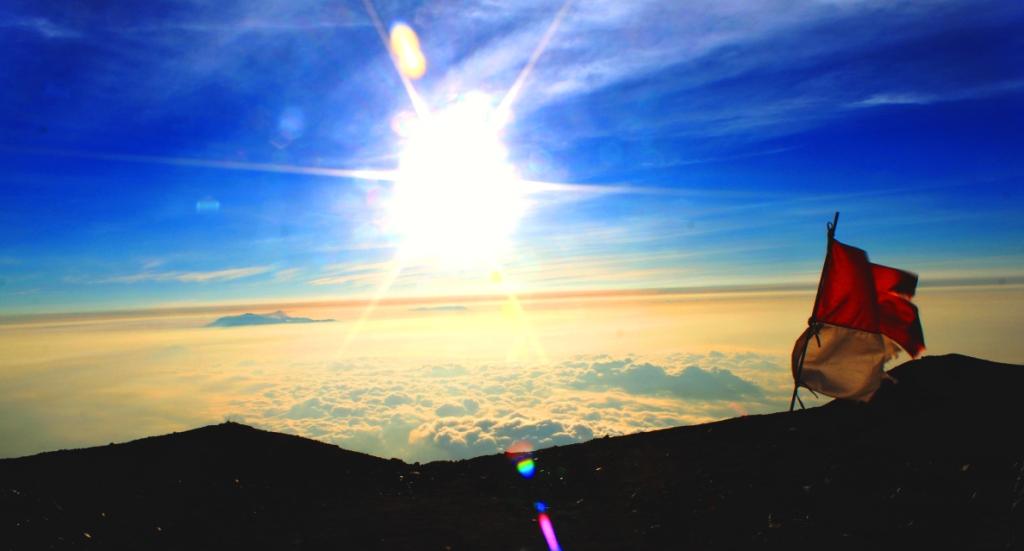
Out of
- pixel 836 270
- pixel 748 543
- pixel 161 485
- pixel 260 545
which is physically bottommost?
pixel 748 543

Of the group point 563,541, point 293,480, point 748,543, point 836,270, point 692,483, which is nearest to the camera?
point 748,543

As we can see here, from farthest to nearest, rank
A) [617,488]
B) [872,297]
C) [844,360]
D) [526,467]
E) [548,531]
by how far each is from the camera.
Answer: [526,467]
[844,360]
[872,297]
[617,488]
[548,531]

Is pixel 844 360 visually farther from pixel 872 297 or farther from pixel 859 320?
pixel 872 297

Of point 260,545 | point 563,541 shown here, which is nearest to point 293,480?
point 260,545

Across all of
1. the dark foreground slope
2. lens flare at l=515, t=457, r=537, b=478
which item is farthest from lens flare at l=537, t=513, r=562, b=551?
lens flare at l=515, t=457, r=537, b=478

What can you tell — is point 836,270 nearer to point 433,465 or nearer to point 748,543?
point 748,543

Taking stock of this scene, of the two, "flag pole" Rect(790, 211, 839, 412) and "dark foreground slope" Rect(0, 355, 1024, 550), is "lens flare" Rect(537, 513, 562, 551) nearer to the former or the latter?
"dark foreground slope" Rect(0, 355, 1024, 550)

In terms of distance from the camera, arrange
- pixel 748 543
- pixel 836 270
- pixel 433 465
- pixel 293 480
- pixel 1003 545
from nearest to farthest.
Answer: pixel 1003 545, pixel 748 543, pixel 836 270, pixel 293 480, pixel 433 465

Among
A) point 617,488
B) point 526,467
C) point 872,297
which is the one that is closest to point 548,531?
point 617,488
